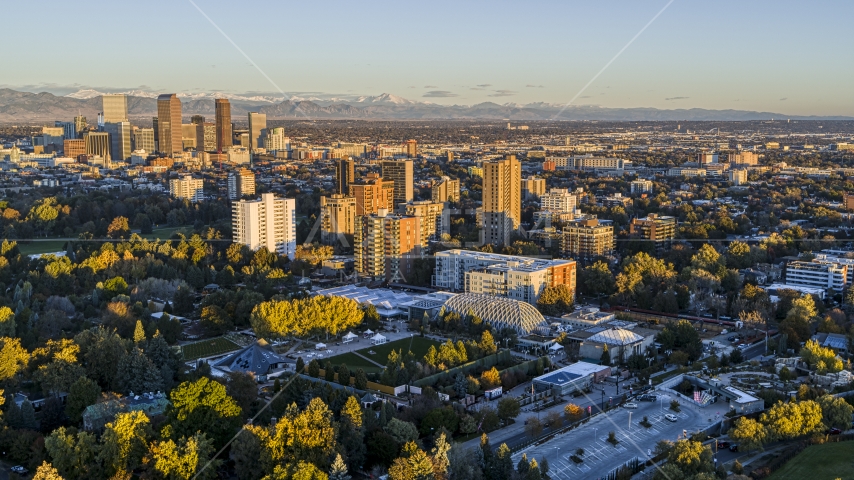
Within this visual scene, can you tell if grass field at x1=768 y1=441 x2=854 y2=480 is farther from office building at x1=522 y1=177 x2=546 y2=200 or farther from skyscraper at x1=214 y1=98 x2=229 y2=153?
skyscraper at x1=214 y1=98 x2=229 y2=153

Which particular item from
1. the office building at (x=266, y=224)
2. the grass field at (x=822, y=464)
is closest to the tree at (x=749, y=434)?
A: the grass field at (x=822, y=464)

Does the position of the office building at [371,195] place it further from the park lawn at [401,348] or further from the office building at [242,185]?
the park lawn at [401,348]

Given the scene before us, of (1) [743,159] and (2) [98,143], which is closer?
(1) [743,159]

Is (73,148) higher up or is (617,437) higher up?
(73,148)

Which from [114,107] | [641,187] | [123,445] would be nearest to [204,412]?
[123,445]

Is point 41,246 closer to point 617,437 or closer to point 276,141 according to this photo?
point 617,437

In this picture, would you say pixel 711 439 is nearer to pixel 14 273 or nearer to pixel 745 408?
pixel 745 408
